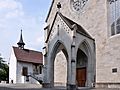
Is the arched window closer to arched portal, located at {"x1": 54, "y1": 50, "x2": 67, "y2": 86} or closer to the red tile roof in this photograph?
arched portal, located at {"x1": 54, "y1": 50, "x2": 67, "y2": 86}

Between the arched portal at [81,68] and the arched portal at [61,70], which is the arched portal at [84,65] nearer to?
the arched portal at [81,68]

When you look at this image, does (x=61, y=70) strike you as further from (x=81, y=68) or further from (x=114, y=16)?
(x=114, y=16)

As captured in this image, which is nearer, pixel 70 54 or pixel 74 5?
pixel 70 54

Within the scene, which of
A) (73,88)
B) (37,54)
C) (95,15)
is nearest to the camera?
(73,88)

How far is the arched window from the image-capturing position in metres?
22.7

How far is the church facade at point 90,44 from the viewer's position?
2183 cm

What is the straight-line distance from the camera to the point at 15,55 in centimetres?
5034

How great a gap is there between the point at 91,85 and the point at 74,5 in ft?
30.0

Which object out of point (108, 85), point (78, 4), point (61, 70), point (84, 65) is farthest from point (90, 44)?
point (61, 70)

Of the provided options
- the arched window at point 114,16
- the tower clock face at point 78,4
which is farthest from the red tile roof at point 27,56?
the arched window at point 114,16

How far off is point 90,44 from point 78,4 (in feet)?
17.7

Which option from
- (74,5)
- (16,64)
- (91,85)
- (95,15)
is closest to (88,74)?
(91,85)

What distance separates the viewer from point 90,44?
24375 mm

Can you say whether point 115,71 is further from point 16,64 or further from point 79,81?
point 16,64
